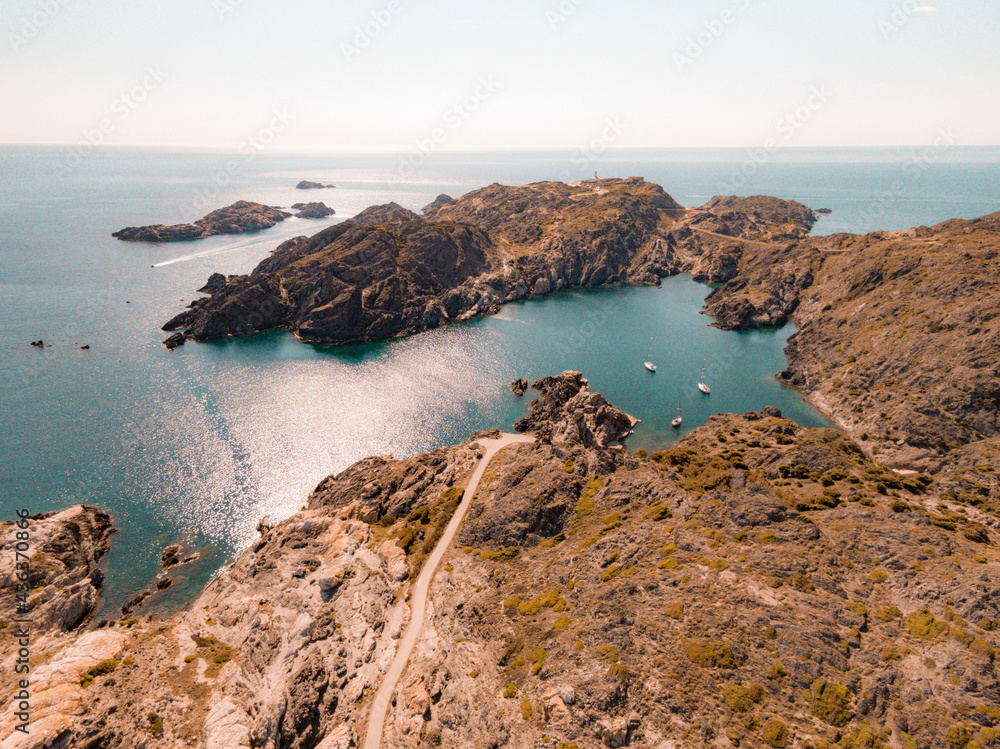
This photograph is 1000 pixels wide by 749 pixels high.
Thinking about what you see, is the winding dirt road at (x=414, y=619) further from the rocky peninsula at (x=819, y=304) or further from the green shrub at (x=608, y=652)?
the rocky peninsula at (x=819, y=304)

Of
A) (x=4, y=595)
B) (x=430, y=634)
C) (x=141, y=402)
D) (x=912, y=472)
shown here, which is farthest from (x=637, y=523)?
(x=141, y=402)

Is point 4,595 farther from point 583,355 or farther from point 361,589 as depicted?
point 583,355

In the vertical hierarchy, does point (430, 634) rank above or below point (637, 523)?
below

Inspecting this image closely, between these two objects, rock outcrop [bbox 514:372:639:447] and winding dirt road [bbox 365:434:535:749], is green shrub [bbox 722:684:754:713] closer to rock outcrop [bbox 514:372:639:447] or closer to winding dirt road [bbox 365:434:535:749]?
winding dirt road [bbox 365:434:535:749]

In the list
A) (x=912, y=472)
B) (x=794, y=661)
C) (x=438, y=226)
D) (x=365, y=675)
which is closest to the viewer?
(x=794, y=661)

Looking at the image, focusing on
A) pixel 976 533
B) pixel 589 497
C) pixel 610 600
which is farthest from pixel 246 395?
pixel 976 533

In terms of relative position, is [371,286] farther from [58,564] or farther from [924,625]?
[924,625]
